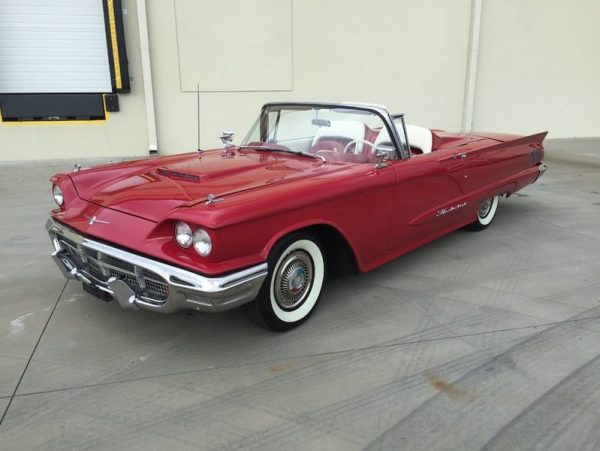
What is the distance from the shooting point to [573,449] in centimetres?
204

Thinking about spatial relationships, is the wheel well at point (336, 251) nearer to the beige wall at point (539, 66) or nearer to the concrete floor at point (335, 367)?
the concrete floor at point (335, 367)

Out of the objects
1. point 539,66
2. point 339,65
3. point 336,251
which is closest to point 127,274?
point 336,251

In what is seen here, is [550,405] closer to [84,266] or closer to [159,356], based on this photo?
[159,356]

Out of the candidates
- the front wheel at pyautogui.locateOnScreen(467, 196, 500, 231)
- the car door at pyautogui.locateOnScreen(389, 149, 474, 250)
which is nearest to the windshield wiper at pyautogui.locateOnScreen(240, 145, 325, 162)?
the car door at pyautogui.locateOnScreen(389, 149, 474, 250)

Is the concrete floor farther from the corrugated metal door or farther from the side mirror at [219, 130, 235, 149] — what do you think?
the corrugated metal door

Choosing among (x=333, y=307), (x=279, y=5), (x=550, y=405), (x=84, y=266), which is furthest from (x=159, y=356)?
(x=279, y=5)

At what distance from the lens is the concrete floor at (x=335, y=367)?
2135 millimetres

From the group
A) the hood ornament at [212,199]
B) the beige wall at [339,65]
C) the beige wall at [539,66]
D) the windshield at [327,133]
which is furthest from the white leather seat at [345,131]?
the beige wall at [539,66]

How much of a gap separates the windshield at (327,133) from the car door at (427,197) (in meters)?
0.23

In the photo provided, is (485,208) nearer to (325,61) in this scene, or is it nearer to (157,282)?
(157,282)

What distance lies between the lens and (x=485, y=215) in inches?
197

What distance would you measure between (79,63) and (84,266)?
7.36m

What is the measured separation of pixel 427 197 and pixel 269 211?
1624 mm

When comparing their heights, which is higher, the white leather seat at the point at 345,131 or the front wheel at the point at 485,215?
the white leather seat at the point at 345,131
